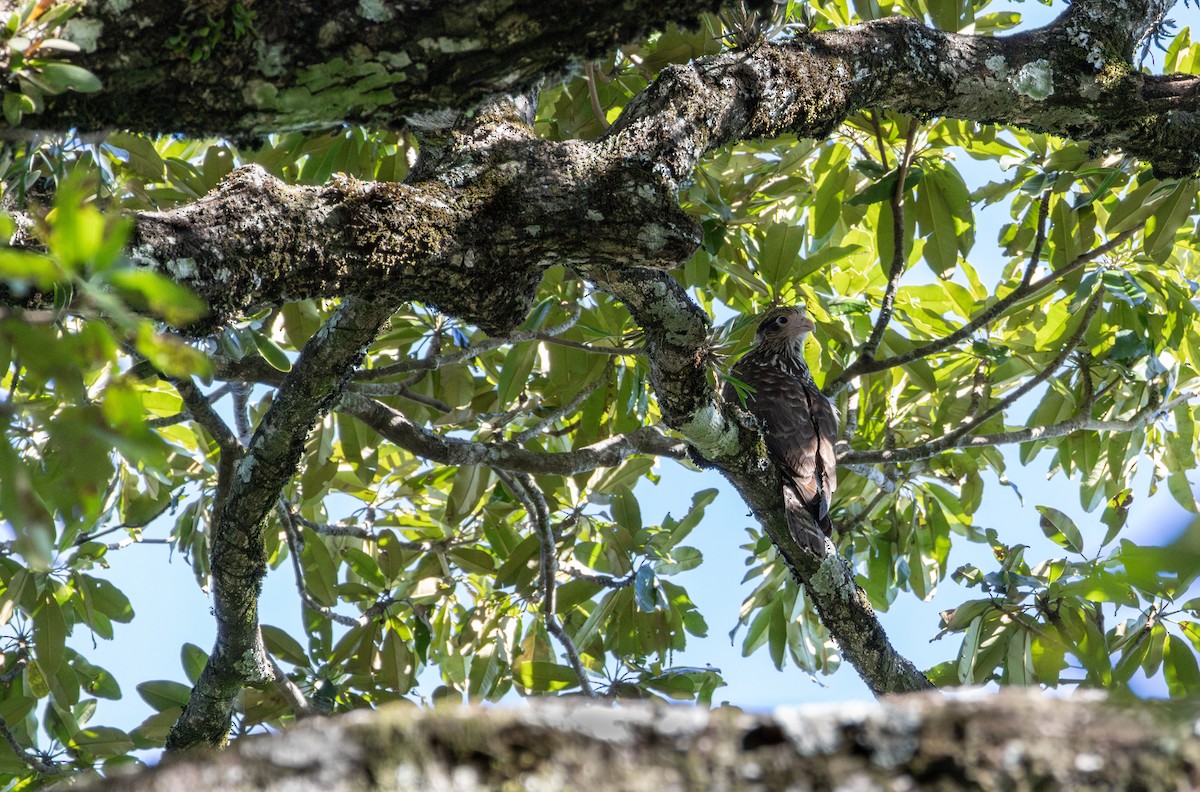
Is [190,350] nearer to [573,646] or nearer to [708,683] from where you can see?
[573,646]

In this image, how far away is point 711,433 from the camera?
116 inches

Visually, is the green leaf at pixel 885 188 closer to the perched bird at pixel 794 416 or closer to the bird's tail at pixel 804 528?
the perched bird at pixel 794 416

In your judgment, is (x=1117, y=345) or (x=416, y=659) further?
(x=416, y=659)

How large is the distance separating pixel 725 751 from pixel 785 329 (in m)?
4.40

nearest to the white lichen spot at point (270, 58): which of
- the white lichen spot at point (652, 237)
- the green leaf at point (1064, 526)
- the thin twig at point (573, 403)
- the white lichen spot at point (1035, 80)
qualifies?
the white lichen spot at point (652, 237)

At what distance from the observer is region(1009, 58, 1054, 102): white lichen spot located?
2723mm

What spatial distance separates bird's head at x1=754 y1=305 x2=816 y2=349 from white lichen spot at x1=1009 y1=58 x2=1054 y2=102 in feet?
6.19

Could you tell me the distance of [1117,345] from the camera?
4012 millimetres

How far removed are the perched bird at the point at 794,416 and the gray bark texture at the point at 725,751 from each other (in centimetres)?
232

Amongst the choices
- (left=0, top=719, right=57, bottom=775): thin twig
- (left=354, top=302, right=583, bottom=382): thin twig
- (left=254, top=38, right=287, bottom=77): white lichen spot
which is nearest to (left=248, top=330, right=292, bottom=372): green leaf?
(left=354, top=302, right=583, bottom=382): thin twig

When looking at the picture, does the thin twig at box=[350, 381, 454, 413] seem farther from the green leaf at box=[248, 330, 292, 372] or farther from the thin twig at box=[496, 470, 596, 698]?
the thin twig at box=[496, 470, 596, 698]

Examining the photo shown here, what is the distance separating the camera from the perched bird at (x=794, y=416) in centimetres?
356

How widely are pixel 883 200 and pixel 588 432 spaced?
1.46 metres

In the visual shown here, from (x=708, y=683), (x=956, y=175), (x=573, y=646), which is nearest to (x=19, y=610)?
(x=573, y=646)
